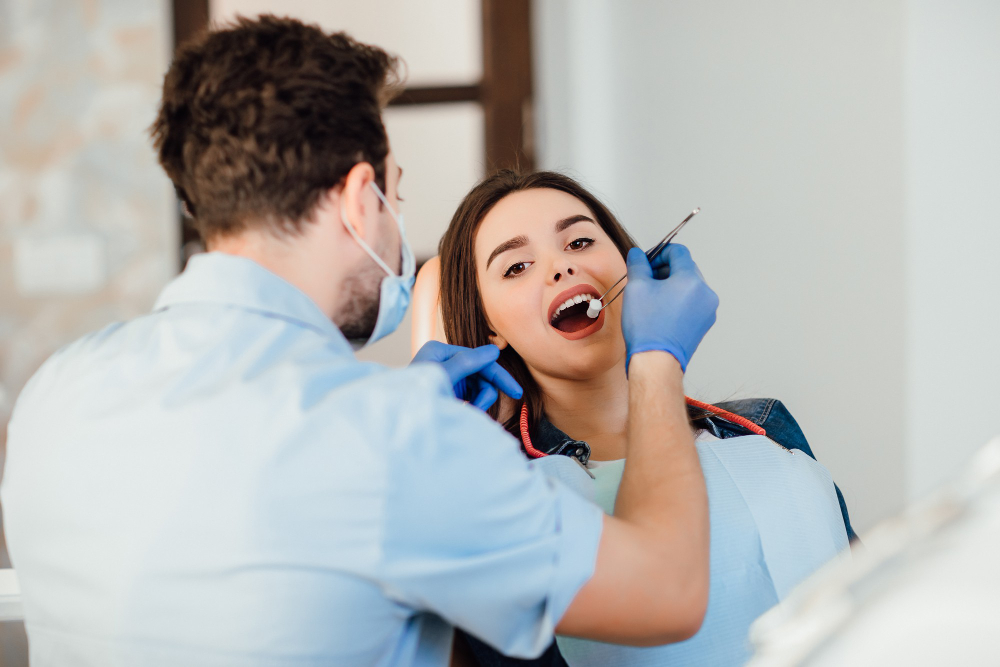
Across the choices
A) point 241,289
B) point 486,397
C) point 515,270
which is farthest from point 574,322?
point 241,289

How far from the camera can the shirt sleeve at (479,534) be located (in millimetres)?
646

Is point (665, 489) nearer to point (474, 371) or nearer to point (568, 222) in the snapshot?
point (474, 371)

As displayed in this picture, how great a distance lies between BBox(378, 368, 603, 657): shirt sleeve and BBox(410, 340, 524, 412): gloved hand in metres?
0.38

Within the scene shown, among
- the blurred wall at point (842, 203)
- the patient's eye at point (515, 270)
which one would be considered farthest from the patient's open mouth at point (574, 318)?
the blurred wall at point (842, 203)

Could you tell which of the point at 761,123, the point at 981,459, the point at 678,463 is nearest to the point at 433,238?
the point at 761,123

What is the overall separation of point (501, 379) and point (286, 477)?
54 cm

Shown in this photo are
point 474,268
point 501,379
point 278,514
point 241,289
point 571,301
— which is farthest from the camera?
point 474,268

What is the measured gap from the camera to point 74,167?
270 cm

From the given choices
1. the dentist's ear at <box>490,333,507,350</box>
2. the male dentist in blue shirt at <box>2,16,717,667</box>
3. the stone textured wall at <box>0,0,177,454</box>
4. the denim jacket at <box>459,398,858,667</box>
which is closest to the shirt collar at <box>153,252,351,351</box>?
the male dentist in blue shirt at <box>2,16,717,667</box>

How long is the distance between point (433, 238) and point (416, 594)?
6.78 feet

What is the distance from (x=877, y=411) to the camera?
6.17 ft

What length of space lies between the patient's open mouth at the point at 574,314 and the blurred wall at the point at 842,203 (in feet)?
3.03

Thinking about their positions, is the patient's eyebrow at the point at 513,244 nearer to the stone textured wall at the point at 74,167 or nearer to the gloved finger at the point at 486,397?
the gloved finger at the point at 486,397

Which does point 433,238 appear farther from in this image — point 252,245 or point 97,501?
point 97,501
